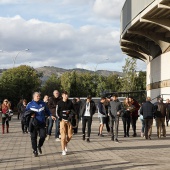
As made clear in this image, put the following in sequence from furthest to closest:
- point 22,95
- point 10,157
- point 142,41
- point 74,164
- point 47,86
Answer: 1. point 47,86
2. point 22,95
3. point 142,41
4. point 10,157
5. point 74,164

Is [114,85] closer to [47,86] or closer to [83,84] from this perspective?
[83,84]

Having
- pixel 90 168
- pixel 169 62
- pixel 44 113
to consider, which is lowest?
pixel 90 168

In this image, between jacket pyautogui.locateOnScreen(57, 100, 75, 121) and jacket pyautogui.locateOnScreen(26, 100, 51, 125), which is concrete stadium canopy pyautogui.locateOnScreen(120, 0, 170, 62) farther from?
jacket pyautogui.locateOnScreen(26, 100, 51, 125)

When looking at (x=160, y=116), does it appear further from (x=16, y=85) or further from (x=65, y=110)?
(x=16, y=85)

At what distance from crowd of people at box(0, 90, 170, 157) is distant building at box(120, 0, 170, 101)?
6.49 m

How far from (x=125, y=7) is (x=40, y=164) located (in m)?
27.8

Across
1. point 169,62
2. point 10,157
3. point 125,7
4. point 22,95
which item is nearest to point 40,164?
point 10,157

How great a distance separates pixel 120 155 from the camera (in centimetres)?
1388

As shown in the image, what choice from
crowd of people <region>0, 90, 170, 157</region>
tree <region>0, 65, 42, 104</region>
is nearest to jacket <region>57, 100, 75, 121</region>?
crowd of people <region>0, 90, 170, 157</region>

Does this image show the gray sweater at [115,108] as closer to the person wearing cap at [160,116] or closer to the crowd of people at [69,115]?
the crowd of people at [69,115]

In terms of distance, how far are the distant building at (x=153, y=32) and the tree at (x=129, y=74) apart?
25339 mm

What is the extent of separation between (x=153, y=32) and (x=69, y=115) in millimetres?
23188

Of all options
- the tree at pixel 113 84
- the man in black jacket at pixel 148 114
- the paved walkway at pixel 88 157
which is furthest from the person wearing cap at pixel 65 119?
the tree at pixel 113 84

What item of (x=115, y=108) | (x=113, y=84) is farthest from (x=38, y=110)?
(x=113, y=84)
